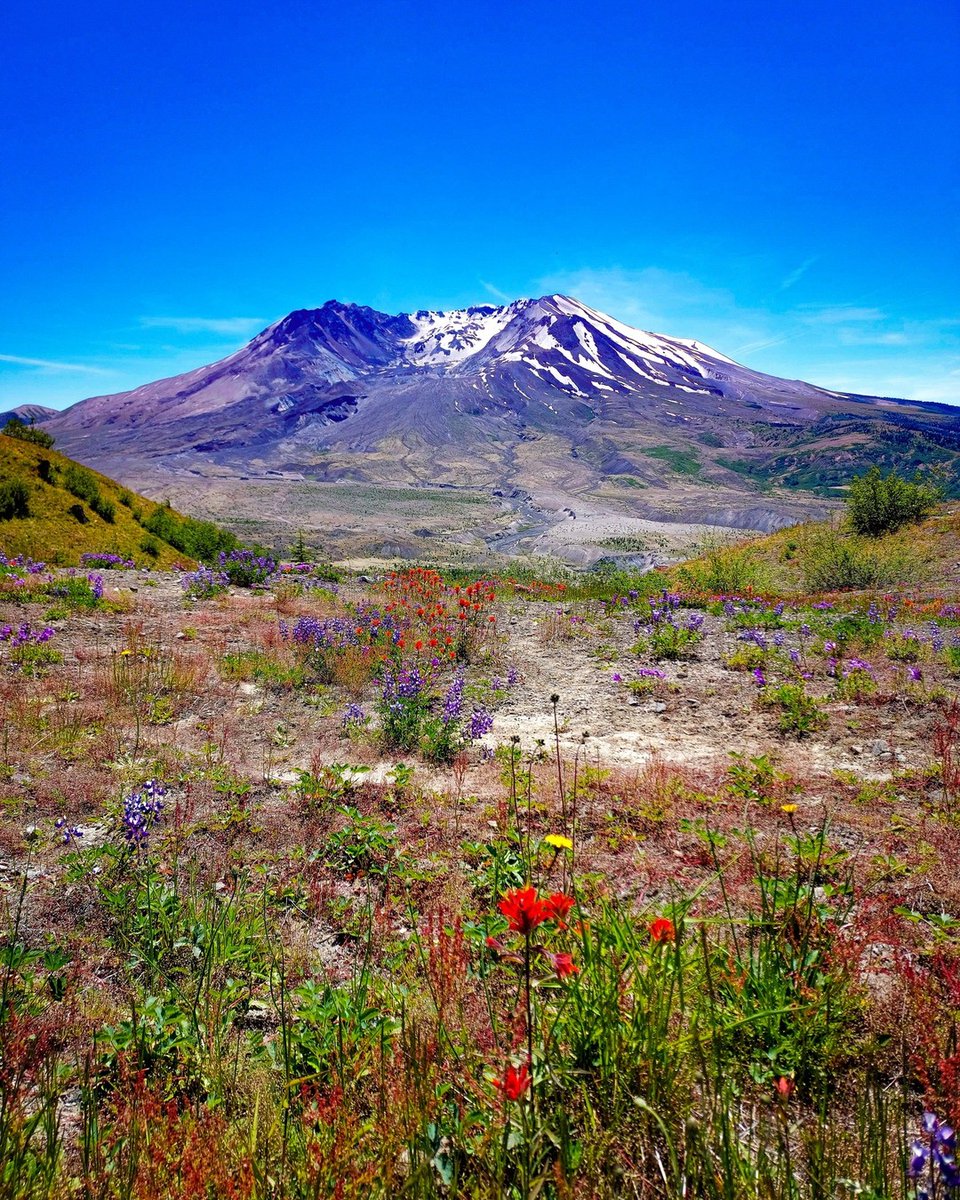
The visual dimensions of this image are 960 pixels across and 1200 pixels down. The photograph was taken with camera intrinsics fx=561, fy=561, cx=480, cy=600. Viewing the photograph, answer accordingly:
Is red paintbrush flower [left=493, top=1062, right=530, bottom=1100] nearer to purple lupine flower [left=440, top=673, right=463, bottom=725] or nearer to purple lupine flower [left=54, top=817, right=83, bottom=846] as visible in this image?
purple lupine flower [left=54, top=817, right=83, bottom=846]

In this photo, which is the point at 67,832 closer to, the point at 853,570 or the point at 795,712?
the point at 795,712

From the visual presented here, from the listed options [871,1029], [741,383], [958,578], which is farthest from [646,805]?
[741,383]

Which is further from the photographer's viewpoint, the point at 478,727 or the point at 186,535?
the point at 186,535

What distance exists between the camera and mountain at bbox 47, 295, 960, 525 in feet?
278

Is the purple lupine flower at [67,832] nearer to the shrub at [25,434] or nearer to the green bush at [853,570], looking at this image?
the shrub at [25,434]

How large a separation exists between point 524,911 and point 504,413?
4852 inches

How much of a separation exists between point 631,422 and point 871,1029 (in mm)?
118608

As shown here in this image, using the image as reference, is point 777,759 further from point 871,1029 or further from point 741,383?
point 741,383

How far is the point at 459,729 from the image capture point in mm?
5125

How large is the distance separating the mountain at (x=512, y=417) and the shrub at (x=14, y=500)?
6185 centimetres

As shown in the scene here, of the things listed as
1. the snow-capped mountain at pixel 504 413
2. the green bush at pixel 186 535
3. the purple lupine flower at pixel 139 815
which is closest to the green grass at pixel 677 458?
the snow-capped mountain at pixel 504 413

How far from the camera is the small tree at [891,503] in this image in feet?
65.0

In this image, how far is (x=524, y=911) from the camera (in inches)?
45.1

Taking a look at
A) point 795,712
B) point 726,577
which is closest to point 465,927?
point 795,712
